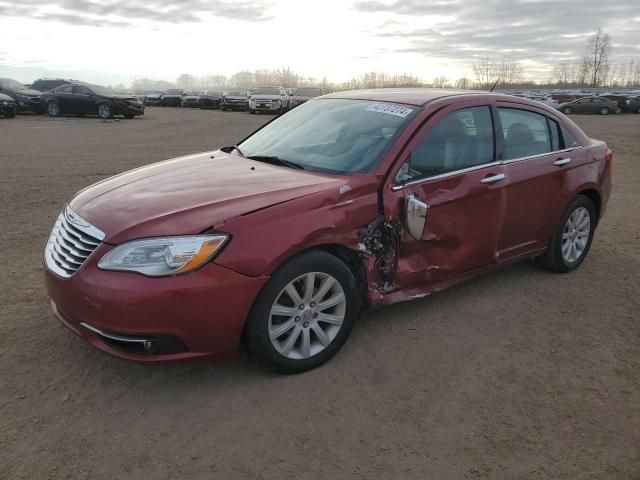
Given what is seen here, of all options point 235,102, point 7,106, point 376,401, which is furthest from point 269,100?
point 376,401

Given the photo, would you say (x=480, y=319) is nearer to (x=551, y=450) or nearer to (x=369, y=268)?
(x=369, y=268)

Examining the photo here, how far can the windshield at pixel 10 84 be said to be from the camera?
82.3ft

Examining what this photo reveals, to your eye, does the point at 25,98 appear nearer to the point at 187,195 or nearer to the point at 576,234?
the point at 187,195

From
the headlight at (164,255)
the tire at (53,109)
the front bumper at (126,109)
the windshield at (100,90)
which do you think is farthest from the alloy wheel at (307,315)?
the tire at (53,109)

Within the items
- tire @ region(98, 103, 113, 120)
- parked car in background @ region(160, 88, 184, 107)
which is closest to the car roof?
→ tire @ region(98, 103, 113, 120)

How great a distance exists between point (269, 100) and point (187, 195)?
28203 mm

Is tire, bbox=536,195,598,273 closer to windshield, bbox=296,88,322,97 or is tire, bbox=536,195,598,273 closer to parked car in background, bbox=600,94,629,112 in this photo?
windshield, bbox=296,88,322,97

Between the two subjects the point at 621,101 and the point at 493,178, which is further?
the point at 621,101

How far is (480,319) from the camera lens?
13.1 feet

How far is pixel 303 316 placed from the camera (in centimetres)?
317

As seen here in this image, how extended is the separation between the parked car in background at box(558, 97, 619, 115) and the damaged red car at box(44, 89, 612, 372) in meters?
42.4

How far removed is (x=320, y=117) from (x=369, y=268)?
1.45 metres

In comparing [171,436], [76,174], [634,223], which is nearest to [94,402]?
[171,436]

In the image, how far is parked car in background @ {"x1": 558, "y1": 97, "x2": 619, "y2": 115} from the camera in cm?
4188
